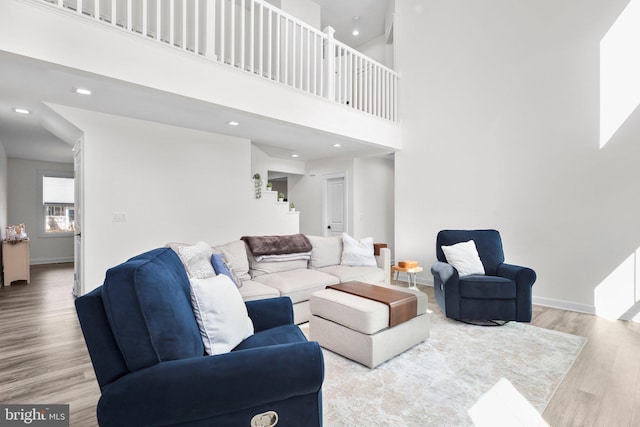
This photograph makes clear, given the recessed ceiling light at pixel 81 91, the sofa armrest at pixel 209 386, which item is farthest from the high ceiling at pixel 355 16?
the sofa armrest at pixel 209 386

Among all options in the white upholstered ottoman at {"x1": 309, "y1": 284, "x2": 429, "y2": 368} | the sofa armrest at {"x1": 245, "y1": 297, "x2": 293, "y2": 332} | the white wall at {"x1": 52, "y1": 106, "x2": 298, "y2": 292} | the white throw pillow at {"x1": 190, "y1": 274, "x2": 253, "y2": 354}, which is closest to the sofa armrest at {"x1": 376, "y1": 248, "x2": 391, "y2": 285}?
the white upholstered ottoman at {"x1": 309, "y1": 284, "x2": 429, "y2": 368}

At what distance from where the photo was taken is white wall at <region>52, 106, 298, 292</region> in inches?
146

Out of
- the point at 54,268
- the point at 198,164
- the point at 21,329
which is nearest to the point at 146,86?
the point at 198,164

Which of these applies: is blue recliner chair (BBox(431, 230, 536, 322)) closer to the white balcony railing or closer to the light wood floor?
the light wood floor

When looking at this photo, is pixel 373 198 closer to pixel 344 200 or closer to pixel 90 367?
pixel 344 200

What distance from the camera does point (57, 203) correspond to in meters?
7.40

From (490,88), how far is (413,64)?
1416 mm

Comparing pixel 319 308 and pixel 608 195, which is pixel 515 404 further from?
pixel 608 195

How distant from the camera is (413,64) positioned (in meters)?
5.20

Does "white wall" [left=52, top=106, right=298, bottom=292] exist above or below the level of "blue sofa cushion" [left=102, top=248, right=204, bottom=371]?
above

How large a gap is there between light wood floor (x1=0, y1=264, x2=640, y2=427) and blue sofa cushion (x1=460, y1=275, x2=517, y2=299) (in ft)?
1.93

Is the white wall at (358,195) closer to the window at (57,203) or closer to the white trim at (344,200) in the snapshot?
the white trim at (344,200)

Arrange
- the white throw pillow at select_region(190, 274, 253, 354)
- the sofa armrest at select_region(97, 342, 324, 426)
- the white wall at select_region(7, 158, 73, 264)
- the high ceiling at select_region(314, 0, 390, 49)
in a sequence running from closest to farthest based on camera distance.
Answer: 1. the sofa armrest at select_region(97, 342, 324, 426)
2. the white throw pillow at select_region(190, 274, 253, 354)
3. the high ceiling at select_region(314, 0, 390, 49)
4. the white wall at select_region(7, 158, 73, 264)

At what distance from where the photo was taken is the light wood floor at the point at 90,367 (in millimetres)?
1815
